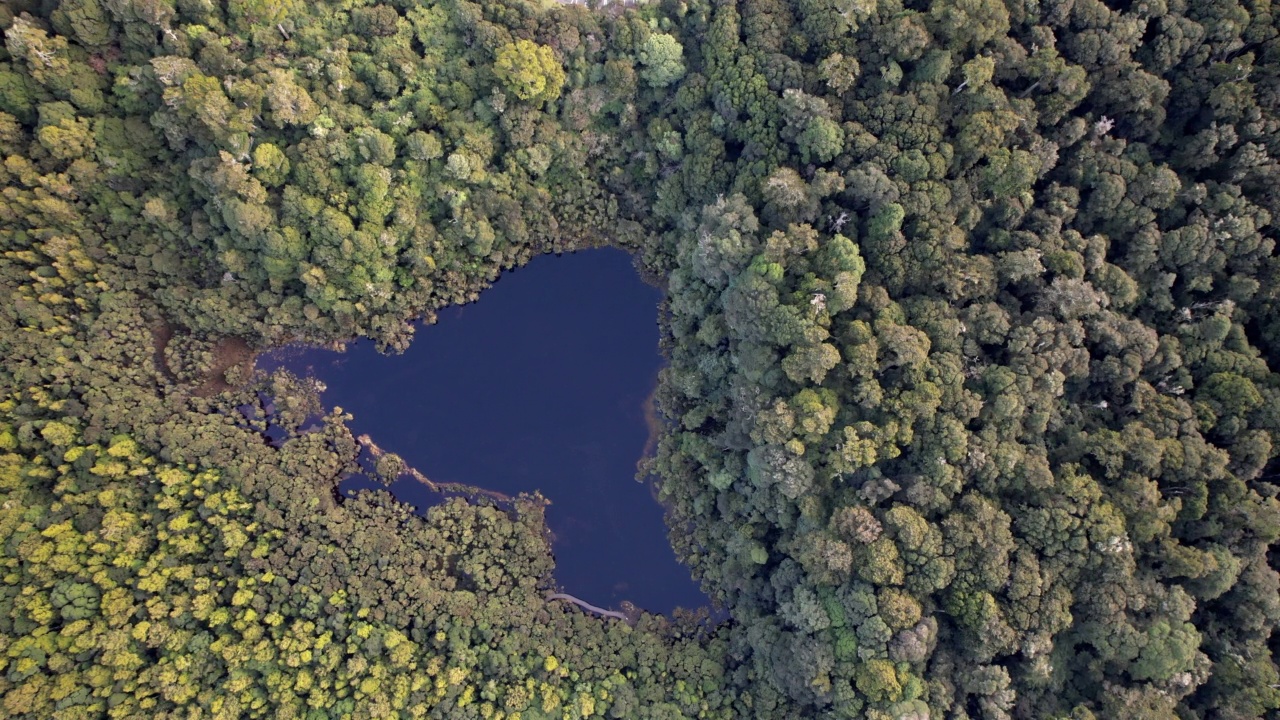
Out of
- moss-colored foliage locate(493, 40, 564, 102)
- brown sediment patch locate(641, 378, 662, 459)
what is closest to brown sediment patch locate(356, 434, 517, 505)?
brown sediment patch locate(641, 378, 662, 459)

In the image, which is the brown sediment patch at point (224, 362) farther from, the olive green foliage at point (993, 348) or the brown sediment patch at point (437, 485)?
the olive green foliage at point (993, 348)

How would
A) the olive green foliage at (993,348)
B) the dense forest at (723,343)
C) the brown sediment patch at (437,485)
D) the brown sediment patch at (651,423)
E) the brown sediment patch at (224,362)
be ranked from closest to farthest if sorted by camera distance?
the olive green foliage at (993,348) → the dense forest at (723,343) → the brown sediment patch at (224,362) → the brown sediment patch at (437,485) → the brown sediment patch at (651,423)

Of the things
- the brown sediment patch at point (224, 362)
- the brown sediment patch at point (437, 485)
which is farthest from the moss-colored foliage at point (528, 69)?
the brown sediment patch at point (437, 485)

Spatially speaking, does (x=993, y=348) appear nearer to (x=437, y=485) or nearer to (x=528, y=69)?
(x=528, y=69)

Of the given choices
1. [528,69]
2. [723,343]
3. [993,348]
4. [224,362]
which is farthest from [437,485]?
[993,348]

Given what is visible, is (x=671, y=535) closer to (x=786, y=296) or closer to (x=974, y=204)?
(x=786, y=296)

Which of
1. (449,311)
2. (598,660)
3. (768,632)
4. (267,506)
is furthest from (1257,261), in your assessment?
(267,506)
